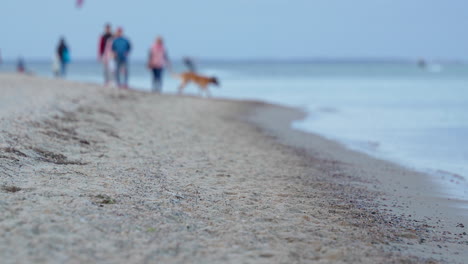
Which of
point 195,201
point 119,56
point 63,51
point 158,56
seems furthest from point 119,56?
point 195,201

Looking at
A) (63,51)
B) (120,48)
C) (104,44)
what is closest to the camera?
(120,48)

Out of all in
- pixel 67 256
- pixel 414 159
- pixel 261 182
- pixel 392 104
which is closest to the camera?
pixel 67 256

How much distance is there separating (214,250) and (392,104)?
52.0 feet

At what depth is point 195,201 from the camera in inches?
180

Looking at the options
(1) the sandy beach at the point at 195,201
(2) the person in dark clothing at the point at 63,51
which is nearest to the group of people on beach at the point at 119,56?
(2) the person in dark clothing at the point at 63,51

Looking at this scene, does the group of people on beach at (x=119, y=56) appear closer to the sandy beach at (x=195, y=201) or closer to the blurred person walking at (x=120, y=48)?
the blurred person walking at (x=120, y=48)

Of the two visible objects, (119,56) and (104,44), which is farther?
(104,44)

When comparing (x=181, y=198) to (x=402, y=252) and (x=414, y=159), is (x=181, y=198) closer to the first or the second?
(x=402, y=252)

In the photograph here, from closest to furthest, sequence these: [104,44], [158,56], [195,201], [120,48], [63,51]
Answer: [195,201]
[120,48]
[104,44]
[158,56]
[63,51]

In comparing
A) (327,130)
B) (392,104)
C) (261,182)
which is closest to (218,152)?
(261,182)

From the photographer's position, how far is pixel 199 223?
3984 millimetres

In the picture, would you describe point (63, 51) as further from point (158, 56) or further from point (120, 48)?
point (120, 48)

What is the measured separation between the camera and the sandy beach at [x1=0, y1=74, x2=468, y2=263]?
344cm

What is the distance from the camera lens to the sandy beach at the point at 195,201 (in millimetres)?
3436
